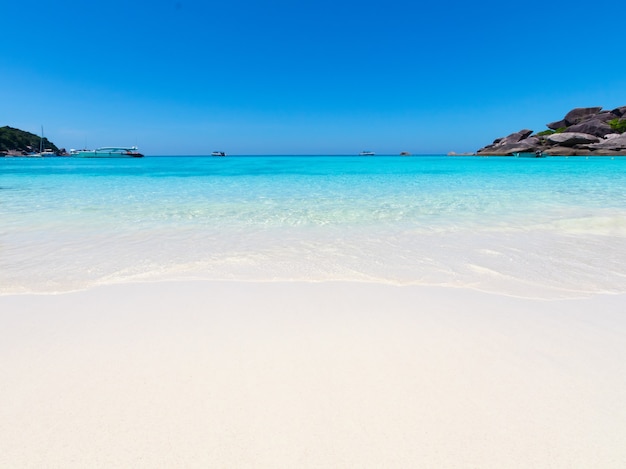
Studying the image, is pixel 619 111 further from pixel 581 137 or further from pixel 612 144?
pixel 612 144

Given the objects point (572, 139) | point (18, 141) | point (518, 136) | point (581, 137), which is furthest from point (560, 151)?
point (18, 141)

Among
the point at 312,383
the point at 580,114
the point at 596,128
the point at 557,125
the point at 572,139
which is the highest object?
the point at 580,114

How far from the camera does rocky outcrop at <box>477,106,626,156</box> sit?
60.3 metres

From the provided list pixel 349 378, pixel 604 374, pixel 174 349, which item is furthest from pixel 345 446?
pixel 604 374

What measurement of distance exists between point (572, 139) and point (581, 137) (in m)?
1.55

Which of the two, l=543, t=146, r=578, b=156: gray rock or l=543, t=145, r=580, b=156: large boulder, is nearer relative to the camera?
l=543, t=145, r=580, b=156: large boulder

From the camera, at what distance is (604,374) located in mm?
2051

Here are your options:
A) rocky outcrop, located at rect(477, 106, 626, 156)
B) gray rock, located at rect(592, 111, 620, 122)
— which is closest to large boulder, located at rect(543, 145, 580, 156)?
rocky outcrop, located at rect(477, 106, 626, 156)

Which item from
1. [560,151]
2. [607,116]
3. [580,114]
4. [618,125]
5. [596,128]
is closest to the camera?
[596,128]

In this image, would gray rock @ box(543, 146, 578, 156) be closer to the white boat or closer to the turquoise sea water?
the turquoise sea water

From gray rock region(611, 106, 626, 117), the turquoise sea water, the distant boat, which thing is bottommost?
the turquoise sea water

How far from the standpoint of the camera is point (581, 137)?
63000 mm

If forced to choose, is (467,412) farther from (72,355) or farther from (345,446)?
(72,355)

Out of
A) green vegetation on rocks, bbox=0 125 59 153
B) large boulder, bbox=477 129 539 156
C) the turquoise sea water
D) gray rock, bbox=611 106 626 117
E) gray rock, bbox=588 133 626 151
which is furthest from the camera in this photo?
green vegetation on rocks, bbox=0 125 59 153
